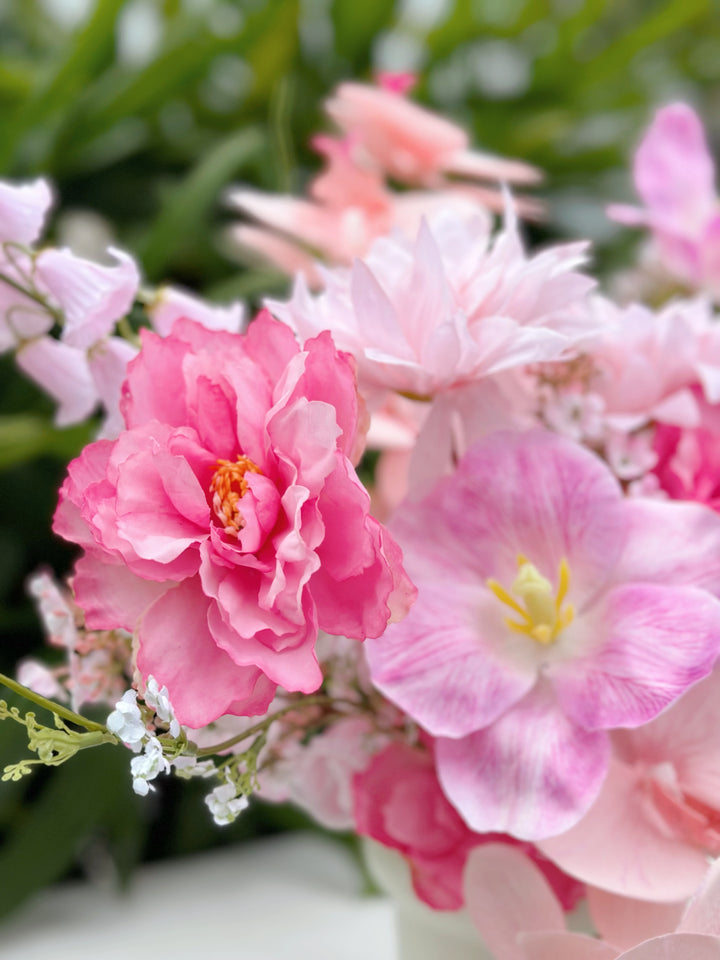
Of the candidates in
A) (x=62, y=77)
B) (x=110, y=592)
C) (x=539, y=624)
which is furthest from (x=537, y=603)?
(x=62, y=77)

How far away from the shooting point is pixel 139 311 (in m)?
0.35

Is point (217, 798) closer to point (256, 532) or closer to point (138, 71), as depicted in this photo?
point (256, 532)

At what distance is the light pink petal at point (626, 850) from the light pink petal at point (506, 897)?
15 millimetres

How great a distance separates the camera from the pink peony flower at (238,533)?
0.22 meters

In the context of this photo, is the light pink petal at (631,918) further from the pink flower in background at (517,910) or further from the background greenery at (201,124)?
the background greenery at (201,124)

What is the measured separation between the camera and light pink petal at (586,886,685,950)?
0.30 meters

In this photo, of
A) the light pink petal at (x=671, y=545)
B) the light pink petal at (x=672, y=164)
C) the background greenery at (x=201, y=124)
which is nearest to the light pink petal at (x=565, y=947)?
the light pink petal at (x=671, y=545)

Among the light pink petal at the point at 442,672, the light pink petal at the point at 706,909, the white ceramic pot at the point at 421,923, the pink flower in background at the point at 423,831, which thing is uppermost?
the light pink petal at the point at 442,672

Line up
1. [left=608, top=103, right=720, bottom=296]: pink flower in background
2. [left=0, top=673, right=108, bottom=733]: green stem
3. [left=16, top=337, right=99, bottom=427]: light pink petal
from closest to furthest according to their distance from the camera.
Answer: [left=0, top=673, right=108, bottom=733]: green stem < [left=16, top=337, right=99, bottom=427]: light pink petal < [left=608, top=103, right=720, bottom=296]: pink flower in background

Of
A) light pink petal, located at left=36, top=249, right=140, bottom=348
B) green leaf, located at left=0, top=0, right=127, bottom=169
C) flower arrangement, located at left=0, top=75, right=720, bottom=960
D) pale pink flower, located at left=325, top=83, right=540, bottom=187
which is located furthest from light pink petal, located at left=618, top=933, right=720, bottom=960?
green leaf, located at left=0, top=0, right=127, bottom=169

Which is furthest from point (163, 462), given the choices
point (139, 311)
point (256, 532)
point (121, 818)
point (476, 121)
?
point (476, 121)

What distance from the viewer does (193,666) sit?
23cm

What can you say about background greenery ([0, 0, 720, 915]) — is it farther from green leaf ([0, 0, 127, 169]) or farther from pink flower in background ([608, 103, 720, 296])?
pink flower in background ([608, 103, 720, 296])

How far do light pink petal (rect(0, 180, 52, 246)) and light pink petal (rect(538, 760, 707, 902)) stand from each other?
0.78 feet
